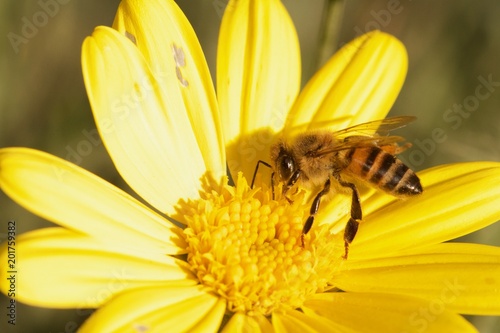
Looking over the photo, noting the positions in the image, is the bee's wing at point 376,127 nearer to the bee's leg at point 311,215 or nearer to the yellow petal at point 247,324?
the bee's leg at point 311,215

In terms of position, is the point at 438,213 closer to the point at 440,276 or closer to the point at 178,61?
the point at 440,276

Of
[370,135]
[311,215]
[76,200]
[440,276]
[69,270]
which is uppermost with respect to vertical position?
[76,200]

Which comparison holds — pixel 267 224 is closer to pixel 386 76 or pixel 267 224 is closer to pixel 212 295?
pixel 212 295

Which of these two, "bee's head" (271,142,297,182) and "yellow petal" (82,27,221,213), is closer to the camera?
"yellow petal" (82,27,221,213)

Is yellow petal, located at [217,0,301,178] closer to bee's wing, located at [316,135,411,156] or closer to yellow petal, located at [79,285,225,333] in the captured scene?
bee's wing, located at [316,135,411,156]

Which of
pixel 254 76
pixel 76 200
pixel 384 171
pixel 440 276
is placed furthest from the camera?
pixel 254 76

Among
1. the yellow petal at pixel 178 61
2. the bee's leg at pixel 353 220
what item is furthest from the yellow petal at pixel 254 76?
the bee's leg at pixel 353 220

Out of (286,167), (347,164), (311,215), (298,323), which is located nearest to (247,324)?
(298,323)

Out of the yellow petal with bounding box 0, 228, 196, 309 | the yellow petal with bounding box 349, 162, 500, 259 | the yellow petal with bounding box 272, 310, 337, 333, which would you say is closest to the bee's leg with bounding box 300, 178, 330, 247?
the yellow petal with bounding box 349, 162, 500, 259
